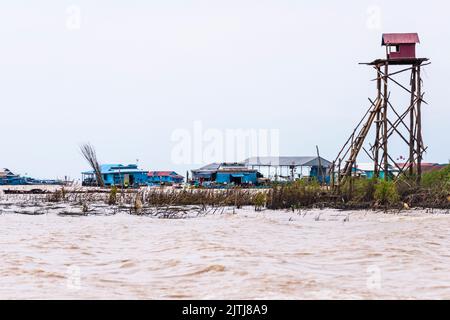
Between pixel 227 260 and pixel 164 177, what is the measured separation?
208ft

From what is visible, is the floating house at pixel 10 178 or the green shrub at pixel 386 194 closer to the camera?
the green shrub at pixel 386 194

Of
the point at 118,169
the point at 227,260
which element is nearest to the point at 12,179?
the point at 118,169

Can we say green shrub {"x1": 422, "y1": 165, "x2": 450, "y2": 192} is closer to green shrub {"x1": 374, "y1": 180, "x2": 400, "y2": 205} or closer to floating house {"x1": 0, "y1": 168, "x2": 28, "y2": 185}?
green shrub {"x1": 374, "y1": 180, "x2": 400, "y2": 205}

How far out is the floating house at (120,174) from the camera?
63.3m

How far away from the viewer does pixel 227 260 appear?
1031 cm

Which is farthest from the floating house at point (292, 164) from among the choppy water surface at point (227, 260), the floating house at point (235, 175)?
the choppy water surface at point (227, 260)

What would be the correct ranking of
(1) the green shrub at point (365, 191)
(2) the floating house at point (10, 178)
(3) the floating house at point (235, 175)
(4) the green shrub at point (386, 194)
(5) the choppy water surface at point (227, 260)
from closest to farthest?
(5) the choppy water surface at point (227, 260)
(4) the green shrub at point (386, 194)
(1) the green shrub at point (365, 191)
(3) the floating house at point (235, 175)
(2) the floating house at point (10, 178)

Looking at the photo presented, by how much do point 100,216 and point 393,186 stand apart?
35.5 ft

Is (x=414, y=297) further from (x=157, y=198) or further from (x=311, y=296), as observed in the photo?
(x=157, y=198)

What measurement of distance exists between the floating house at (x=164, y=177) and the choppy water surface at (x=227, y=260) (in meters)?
50.4

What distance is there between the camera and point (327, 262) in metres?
10.4

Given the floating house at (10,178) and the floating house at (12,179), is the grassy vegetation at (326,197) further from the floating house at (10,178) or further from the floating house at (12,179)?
the floating house at (10,178)

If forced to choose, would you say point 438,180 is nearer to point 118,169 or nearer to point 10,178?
point 118,169
